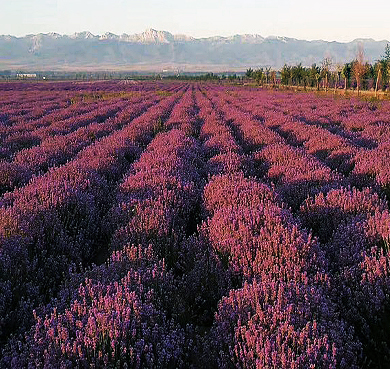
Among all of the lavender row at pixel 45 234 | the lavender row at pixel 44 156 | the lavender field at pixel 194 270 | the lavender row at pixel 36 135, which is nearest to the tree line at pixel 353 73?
the lavender row at pixel 36 135

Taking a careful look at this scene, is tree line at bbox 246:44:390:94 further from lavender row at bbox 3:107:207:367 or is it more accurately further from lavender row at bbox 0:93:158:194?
lavender row at bbox 3:107:207:367

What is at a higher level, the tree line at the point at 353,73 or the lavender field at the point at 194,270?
the tree line at the point at 353,73

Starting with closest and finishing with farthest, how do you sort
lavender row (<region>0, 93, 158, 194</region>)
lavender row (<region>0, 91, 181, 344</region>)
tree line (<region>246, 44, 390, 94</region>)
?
1. lavender row (<region>0, 91, 181, 344</region>)
2. lavender row (<region>0, 93, 158, 194</region>)
3. tree line (<region>246, 44, 390, 94</region>)

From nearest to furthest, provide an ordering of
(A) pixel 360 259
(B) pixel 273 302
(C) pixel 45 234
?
1. (B) pixel 273 302
2. (A) pixel 360 259
3. (C) pixel 45 234

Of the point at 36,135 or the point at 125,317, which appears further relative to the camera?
the point at 36,135

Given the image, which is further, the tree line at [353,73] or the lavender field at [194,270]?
the tree line at [353,73]

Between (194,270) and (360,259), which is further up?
(360,259)

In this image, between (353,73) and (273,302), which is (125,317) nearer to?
(273,302)

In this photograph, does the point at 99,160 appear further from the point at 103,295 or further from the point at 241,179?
the point at 103,295

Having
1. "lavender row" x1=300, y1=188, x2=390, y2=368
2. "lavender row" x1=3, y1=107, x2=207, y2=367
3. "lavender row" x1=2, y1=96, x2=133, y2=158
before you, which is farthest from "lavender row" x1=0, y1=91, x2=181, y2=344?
"lavender row" x1=2, y1=96, x2=133, y2=158

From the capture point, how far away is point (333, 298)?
276 cm

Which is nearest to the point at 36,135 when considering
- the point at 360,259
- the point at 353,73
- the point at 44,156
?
the point at 44,156

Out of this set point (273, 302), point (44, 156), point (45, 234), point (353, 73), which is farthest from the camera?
point (353, 73)

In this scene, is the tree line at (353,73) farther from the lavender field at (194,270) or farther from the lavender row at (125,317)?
the lavender row at (125,317)
